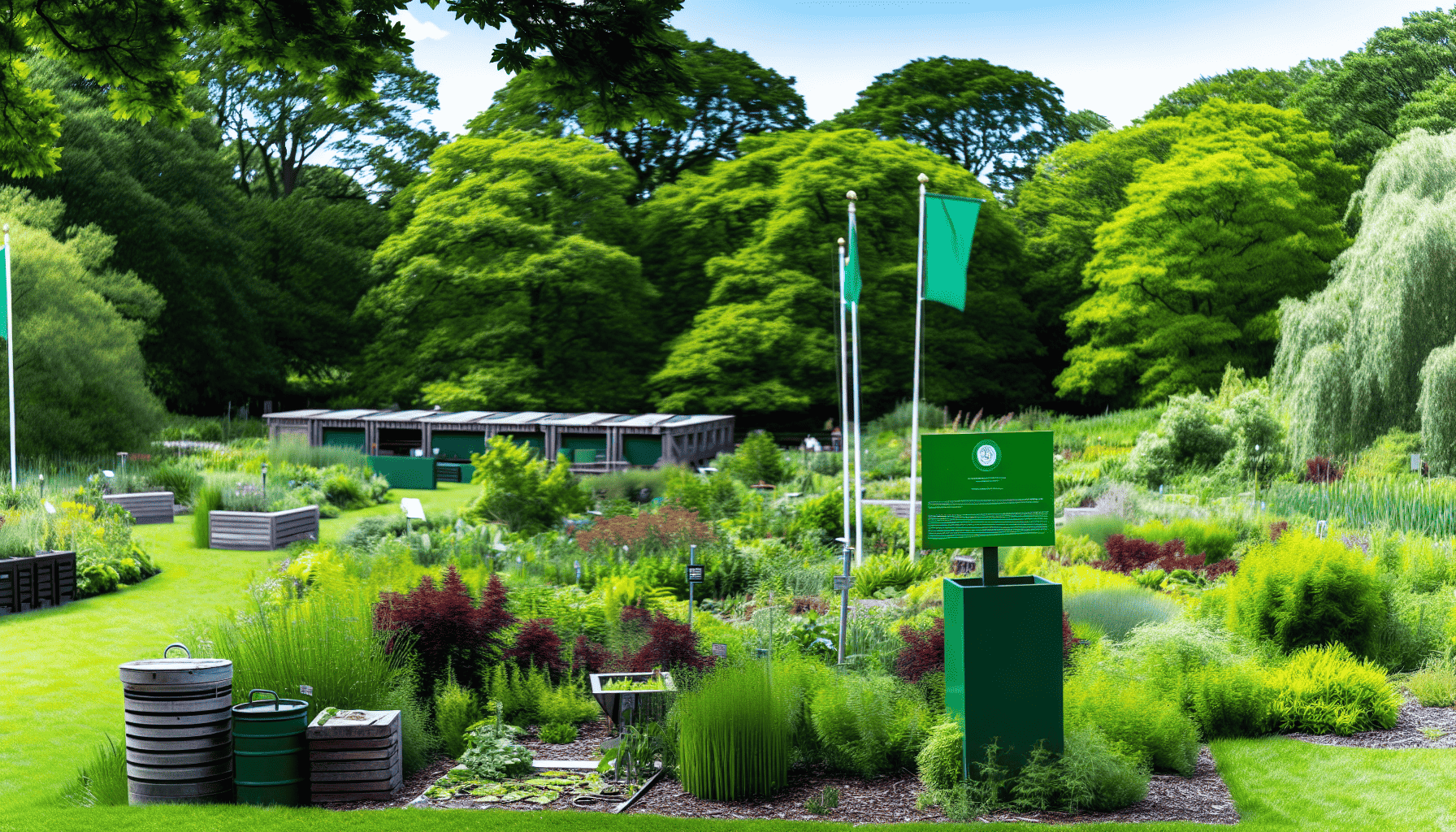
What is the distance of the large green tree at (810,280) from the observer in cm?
3023

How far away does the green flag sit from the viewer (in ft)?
42.8

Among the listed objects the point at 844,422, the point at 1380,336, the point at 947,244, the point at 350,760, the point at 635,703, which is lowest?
the point at 350,760

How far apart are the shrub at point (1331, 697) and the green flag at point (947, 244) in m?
6.12

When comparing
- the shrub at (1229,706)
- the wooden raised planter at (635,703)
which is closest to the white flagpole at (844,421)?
the wooden raised planter at (635,703)

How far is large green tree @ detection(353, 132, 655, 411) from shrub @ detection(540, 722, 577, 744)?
77.4ft

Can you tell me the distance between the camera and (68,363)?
2198 cm

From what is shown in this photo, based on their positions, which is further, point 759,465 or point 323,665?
point 759,465

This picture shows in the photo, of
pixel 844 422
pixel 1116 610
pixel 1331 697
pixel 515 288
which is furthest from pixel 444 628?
pixel 515 288

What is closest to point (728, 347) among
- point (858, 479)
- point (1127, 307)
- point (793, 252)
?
point (793, 252)

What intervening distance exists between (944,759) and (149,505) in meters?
15.1

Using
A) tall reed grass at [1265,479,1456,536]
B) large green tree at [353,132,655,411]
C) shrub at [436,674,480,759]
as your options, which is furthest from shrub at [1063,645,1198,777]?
large green tree at [353,132,655,411]

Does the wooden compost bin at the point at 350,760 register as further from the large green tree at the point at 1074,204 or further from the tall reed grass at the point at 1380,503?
the large green tree at the point at 1074,204

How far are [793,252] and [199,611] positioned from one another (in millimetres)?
22224

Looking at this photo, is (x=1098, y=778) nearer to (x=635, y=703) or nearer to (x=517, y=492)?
(x=635, y=703)
